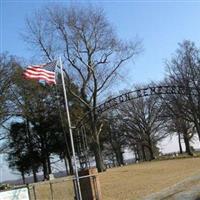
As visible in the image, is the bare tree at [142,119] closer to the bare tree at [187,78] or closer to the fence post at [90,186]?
the bare tree at [187,78]

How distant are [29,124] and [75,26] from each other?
19548 millimetres

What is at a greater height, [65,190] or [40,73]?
[40,73]

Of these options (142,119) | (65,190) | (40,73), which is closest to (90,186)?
(65,190)

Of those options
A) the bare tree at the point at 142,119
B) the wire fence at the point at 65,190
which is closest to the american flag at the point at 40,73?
the wire fence at the point at 65,190

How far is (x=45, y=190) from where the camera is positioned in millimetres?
31281

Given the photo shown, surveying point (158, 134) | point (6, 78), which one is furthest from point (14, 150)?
point (158, 134)

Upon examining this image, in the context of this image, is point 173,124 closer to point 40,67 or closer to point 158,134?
point 158,134

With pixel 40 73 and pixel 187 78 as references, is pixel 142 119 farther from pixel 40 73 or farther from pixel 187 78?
pixel 40 73

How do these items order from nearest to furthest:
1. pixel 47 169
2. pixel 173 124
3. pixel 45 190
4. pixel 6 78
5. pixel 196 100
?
pixel 45 190
pixel 6 78
pixel 196 100
pixel 47 169
pixel 173 124

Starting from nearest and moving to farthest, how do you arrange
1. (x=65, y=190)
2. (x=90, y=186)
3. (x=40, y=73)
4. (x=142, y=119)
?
(x=40, y=73) < (x=90, y=186) < (x=65, y=190) < (x=142, y=119)

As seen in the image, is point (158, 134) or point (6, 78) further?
point (158, 134)

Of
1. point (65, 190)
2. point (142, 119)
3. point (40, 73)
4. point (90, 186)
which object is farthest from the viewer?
point (142, 119)

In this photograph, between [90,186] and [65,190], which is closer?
[90,186]

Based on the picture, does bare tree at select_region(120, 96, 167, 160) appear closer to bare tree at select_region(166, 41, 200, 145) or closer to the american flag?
bare tree at select_region(166, 41, 200, 145)
